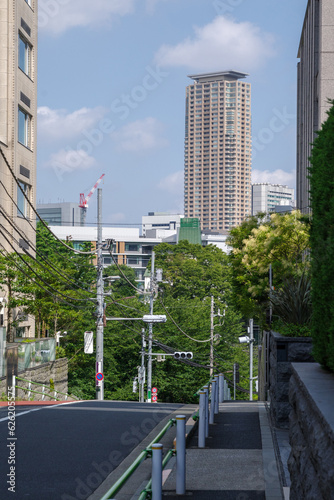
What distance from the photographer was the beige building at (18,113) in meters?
40.2

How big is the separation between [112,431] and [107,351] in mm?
48593

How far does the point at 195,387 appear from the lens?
60188 mm

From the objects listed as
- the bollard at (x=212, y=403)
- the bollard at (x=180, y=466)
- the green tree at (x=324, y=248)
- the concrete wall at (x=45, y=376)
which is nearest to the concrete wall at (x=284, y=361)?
the bollard at (x=212, y=403)

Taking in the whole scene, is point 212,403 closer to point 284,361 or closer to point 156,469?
point 284,361

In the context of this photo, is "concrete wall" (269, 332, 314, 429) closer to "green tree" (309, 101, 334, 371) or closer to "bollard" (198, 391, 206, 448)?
"bollard" (198, 391, 206, 448)

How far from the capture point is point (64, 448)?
36.9 feet

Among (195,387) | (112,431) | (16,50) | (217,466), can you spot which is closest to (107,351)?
(195,387)

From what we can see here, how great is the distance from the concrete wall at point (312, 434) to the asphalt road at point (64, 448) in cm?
339

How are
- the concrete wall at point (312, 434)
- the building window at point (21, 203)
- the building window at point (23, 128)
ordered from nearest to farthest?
the concrete wall at point (312, 434)
the building window at point (21, 203)
the building window at point (23, 128)

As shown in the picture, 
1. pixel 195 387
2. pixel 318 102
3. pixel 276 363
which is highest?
pixel 318 102

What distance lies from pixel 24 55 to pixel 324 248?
40973mm

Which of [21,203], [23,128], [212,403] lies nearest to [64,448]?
[212,403]

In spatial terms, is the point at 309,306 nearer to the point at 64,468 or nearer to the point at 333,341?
the point at 64,468

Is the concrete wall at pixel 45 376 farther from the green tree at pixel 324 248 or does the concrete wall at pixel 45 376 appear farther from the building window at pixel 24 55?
the green tree at pixel 324 248
